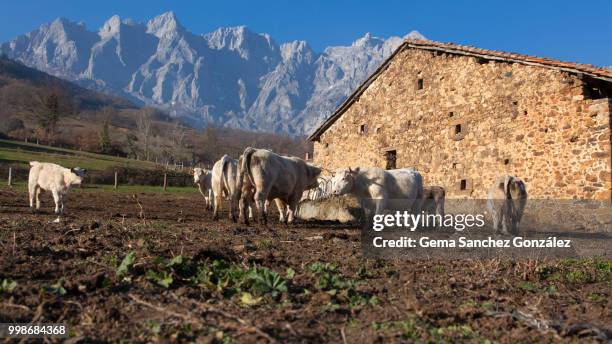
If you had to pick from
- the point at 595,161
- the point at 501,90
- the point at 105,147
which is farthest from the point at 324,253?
the point at 105,147

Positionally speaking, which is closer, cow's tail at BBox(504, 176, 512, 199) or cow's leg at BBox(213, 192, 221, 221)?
cow's tail at BBox(504, 176, 512, 199)

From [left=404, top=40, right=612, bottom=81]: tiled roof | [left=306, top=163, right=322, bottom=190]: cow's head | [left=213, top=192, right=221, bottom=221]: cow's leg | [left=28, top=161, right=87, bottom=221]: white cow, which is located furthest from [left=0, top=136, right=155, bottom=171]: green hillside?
[left=404, top=40, right=612, bottom=81]: tiled roof

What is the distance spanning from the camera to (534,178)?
14.1 metres

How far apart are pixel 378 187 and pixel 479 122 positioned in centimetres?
637

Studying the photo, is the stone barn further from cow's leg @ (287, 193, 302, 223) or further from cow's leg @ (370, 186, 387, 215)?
cow's leg @ (287, 193, 302, 223)

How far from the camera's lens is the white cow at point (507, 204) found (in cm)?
988

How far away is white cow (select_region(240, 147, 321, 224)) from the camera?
1178cm

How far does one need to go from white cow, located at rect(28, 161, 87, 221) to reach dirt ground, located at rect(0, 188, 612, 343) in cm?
686

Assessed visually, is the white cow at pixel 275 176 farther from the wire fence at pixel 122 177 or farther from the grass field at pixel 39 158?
the grass field at pixel 39 158

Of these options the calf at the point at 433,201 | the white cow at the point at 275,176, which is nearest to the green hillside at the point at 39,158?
the white cow at the point at 275,176

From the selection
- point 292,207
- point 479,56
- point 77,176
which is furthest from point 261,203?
point 479,56

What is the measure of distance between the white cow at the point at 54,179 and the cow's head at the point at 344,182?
291 inches

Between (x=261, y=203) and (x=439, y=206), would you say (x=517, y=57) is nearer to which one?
(x=439, y=206)

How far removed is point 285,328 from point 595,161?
473 inches
